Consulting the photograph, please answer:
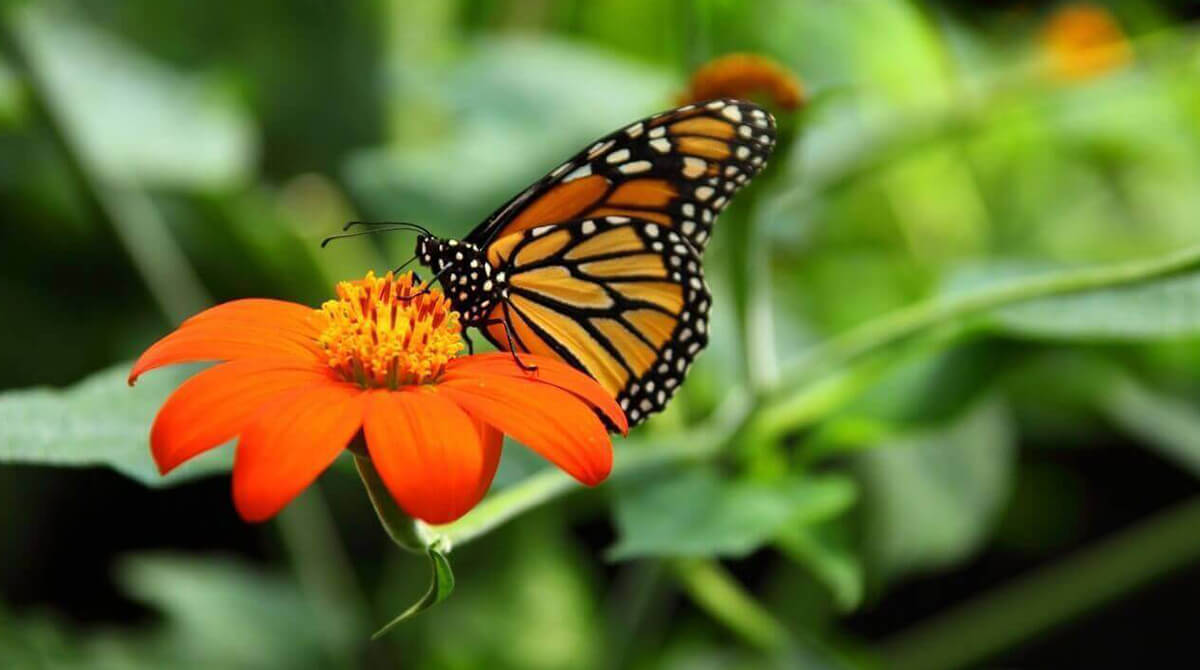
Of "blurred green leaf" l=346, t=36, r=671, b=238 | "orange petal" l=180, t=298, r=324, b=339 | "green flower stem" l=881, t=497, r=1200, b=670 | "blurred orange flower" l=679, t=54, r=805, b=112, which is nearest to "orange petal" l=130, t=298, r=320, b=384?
"orange petal" l=180, t=298, r=324, b=339

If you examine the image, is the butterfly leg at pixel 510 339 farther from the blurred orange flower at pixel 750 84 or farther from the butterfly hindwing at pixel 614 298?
the blurred orange flower at pixel 750 84

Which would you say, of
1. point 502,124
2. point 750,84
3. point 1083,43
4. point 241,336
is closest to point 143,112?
point 502,124

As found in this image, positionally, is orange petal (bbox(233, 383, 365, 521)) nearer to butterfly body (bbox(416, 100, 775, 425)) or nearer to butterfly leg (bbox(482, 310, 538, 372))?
butterfly leg (bbox(482, 310, 538, 372))

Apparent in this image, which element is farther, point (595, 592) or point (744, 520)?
point (595, 592)

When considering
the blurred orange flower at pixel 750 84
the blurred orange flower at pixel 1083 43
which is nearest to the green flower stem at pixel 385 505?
the blurred orange flower at pixel 750 84

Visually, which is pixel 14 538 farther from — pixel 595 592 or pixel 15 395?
pixel 15 395

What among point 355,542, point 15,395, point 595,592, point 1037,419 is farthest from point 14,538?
point 1037,419

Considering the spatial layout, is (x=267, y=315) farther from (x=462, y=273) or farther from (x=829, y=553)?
(x=829, y=553)
